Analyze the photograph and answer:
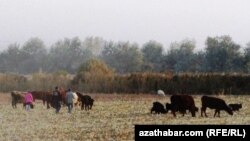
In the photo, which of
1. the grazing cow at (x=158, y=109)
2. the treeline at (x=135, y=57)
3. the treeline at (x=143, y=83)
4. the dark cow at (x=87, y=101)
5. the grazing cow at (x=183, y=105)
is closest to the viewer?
the grazing cow at (x=183, y=105)

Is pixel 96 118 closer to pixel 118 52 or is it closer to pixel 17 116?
pixel 17 116

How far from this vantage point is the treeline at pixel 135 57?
86.4 meters

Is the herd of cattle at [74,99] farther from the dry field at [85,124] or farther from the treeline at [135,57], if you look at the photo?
the treeline at [135,57]

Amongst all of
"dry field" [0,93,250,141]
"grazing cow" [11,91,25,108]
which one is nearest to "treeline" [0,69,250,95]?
"grazing cow" [11,91,25,108]

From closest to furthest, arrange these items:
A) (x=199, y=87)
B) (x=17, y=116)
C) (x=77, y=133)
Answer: (x=77, y=133), (x=17, y=116), (x=199, y=87)

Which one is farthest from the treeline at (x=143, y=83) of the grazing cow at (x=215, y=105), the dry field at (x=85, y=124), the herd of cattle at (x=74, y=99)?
the grazing cow at (x=215, y=105)

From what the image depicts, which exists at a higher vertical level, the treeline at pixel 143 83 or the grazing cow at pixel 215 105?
the treeline at pixel 143 83

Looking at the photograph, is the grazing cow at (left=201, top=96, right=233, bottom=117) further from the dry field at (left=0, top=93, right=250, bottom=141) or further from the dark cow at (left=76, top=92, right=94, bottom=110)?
the dark cow at (left=76, top=92, right=94, bottom=110)

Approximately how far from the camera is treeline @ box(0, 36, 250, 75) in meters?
86.4

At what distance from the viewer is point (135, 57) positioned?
97938 mm

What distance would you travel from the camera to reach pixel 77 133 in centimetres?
2027

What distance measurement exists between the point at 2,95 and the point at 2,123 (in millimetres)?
26054

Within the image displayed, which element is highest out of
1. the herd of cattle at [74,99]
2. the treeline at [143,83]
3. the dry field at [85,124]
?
the treeline at [143,83]

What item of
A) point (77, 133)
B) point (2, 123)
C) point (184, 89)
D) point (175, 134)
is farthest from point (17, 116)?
point (184, 89)
